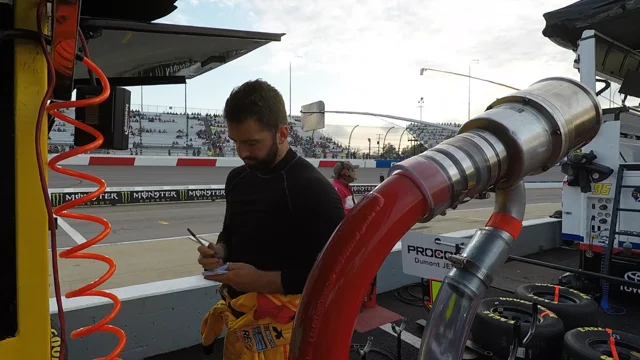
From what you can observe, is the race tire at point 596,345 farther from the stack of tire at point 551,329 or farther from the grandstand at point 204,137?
the grandstand at point 204,137

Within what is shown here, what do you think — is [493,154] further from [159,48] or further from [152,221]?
[152,221]

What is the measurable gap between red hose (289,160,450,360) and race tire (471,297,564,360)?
3621 mm

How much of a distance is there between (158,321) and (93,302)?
639 millimetres

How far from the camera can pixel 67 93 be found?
1401mm

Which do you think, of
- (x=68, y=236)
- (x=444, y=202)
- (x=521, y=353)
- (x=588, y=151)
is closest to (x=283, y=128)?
(x=444, y=202)

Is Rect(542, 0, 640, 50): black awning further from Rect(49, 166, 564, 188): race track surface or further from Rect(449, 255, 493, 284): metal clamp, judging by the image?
Rect(49, 166, 564, 188): race track surface

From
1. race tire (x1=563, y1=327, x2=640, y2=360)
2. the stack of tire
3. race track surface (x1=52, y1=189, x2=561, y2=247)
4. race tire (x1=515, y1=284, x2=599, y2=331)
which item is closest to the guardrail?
race track surface (x1=52, y1=189, x2=561, y2=247)

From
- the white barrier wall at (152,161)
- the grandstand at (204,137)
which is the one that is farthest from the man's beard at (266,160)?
the grandstand at (204,137)

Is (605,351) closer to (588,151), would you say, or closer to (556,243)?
(588,151)

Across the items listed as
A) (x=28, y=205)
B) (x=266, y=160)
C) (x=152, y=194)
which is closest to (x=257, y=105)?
(x=266, y=160)

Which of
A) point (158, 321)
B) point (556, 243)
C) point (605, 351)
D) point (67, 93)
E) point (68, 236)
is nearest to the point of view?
point (67, 93)

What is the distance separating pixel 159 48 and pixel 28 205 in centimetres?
95

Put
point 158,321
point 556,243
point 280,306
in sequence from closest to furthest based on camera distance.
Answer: point 280,306 → point 158,321 → point 556,243

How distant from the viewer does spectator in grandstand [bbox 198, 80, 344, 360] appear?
2029 millimetres
